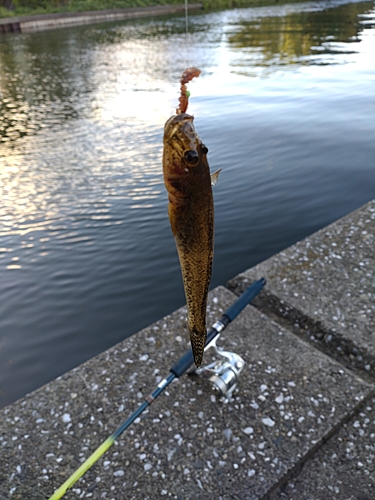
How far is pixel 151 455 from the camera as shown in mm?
3062

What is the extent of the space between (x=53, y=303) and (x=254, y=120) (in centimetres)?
935

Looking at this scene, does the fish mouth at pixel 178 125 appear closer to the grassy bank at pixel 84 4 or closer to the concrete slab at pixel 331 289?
the concrete slab at pixel 331 289

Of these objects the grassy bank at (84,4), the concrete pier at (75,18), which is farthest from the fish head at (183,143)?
the grassy bank at (84,4)

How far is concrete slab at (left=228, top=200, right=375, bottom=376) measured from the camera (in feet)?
12.9

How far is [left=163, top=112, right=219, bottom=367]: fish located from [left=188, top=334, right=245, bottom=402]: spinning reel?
6.57ft

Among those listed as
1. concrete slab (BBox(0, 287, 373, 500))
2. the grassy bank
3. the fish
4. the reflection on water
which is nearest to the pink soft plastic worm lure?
the fish

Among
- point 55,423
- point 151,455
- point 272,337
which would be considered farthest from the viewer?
point 272,337

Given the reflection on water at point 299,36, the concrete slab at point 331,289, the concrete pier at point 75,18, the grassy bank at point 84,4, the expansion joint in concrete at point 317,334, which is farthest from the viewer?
the grassy bank at point 84,4

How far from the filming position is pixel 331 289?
450 centimetres

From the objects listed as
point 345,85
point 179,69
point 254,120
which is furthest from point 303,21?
point 254,120

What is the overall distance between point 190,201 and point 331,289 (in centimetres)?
366

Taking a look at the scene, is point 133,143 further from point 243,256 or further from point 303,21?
point 303,21

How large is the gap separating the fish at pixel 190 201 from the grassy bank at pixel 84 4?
224 feet

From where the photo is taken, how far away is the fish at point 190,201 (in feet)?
3.78
